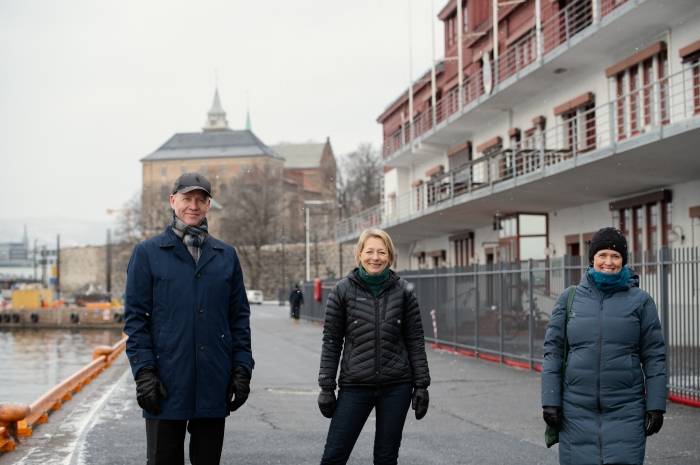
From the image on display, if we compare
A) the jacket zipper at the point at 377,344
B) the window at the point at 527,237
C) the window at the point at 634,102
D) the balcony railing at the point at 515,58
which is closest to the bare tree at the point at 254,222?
the balcony railing at the point at 515,58

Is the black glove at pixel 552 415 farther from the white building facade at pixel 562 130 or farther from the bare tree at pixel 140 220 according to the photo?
the bare tree at pixel 140 220

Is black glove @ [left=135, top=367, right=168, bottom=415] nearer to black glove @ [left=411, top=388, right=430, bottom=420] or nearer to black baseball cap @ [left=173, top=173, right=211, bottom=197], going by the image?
black baseball cap @ [left=173, top=173, right=211, bottom=197]

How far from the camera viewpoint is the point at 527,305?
18453 mm

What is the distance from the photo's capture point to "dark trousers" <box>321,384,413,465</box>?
5844 millimetres

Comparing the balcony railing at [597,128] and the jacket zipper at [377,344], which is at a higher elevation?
the balcony railing at [597,128]

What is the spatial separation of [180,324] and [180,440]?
24.3 inches

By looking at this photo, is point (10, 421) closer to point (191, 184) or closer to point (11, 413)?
point (11, 413)

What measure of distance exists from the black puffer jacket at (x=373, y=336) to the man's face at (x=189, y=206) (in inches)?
39.2

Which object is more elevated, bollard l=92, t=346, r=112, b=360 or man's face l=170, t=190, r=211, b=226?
man's face l=170, t=190, r=211, b=226

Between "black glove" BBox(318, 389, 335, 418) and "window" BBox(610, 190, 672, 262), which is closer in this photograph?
"black glove" BBox(318, 389, 335, 418)

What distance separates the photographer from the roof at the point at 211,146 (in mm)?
154500

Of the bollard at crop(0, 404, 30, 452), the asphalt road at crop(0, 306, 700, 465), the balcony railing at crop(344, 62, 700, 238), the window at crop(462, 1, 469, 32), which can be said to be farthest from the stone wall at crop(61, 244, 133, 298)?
the bollard at crop(0, 404, 30, 452)

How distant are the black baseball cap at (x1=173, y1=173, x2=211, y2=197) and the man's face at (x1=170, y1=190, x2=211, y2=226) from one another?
0.03 metres

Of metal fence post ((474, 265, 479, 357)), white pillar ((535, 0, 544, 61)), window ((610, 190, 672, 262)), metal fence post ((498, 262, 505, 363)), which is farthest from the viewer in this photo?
white pillar ((535, 0, 544, 61))
